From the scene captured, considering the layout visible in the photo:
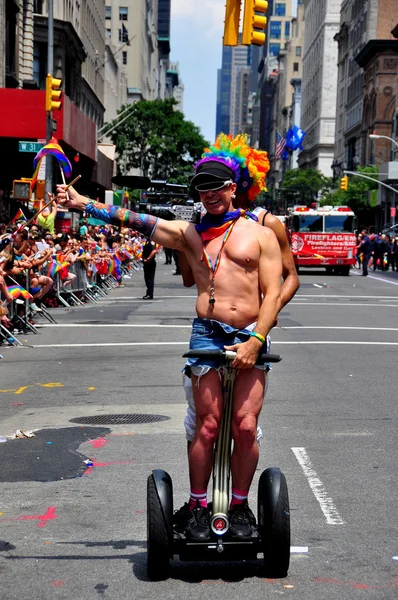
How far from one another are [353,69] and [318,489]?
114882 mm

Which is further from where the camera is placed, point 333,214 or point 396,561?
point 333,214

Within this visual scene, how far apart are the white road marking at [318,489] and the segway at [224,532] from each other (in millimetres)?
1171

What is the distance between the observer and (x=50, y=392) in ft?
40.5

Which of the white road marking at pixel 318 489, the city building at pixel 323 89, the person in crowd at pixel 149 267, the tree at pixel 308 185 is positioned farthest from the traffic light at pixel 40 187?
the city building at pixel 323 89

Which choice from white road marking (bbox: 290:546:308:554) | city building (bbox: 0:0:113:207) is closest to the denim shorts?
white road marking (bbox: 290:546:308:554)

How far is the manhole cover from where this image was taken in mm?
10266

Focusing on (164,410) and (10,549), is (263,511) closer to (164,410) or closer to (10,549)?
(10,549)

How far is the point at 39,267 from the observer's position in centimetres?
2170

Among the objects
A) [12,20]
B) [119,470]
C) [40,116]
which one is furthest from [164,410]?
[12,20]

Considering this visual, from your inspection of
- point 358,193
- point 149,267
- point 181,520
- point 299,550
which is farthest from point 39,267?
point 358,193

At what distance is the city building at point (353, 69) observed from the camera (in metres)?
107

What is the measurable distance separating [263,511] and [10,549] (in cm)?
147

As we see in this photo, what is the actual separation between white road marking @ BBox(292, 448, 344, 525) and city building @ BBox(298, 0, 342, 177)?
5432 inches

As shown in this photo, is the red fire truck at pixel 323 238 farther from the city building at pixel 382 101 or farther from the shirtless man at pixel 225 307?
the city building at pixel 382 101
